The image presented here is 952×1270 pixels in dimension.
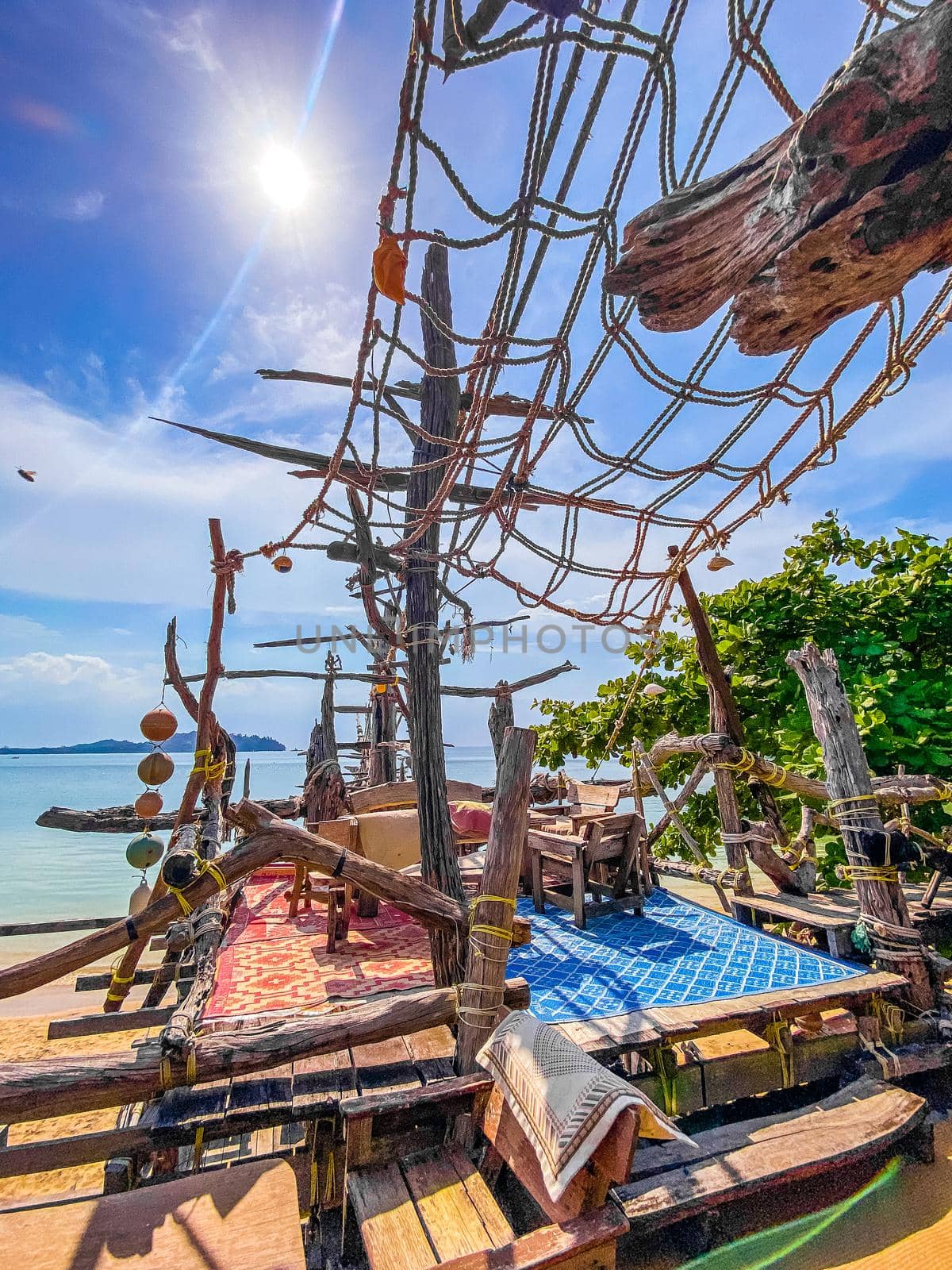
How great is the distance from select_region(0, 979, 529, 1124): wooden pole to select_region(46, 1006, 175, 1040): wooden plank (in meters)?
1.97

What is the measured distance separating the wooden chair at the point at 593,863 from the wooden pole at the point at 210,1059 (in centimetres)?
329

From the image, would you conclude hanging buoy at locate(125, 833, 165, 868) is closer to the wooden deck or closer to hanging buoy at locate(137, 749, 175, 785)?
hanging buoy at locate(137, 749, 175, 785)

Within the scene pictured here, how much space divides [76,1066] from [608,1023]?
10.6 ft

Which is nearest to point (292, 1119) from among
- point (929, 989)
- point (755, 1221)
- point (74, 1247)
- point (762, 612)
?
point (74, 1247)

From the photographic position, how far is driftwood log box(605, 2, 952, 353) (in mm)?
1367

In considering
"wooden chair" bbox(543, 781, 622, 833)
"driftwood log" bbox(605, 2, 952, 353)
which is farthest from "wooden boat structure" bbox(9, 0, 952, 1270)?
"wooden chair" bbox(543, 781, 622, 833)

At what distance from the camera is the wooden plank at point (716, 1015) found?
3996 mm

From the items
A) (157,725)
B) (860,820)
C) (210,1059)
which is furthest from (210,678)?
(860,820)

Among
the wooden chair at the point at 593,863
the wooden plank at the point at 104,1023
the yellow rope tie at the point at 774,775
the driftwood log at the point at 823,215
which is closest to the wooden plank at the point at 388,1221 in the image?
the wooden plank at the point at 104,1023

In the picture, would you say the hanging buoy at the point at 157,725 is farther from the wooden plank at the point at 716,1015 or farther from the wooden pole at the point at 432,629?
the wooden plank at the point at 716,1015

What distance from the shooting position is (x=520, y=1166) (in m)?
2.73

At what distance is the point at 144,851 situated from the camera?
20.1 ft

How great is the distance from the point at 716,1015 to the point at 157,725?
5680 millimetres

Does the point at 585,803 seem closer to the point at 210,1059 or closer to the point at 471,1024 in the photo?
the point at 471,1024
